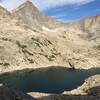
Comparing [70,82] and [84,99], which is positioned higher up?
[84,99]

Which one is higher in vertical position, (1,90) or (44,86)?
(1,90)

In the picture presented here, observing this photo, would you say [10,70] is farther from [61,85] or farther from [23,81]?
[61,85]

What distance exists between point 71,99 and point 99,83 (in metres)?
17.5

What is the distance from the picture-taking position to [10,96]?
139 ft

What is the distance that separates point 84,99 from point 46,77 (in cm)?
10508

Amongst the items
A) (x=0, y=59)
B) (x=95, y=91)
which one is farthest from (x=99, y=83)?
(x=0, y=59)

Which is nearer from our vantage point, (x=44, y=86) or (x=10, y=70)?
(x=44, y=86)

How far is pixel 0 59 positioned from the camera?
196750 millimetres

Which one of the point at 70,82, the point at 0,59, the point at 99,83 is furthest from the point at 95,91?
the point at 0,59

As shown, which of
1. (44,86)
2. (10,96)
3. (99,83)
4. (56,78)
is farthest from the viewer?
(56,78)

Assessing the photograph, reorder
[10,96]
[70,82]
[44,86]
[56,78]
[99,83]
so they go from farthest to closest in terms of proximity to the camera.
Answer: [56,78] < [70,82] < [44,86] < [99,83] < [10,96]

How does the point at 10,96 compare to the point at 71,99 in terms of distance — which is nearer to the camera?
the point at 10,96

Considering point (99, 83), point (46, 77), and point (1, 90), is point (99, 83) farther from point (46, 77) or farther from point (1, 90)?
point (46, 77)

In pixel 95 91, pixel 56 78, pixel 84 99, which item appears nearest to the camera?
pixel 84 99
